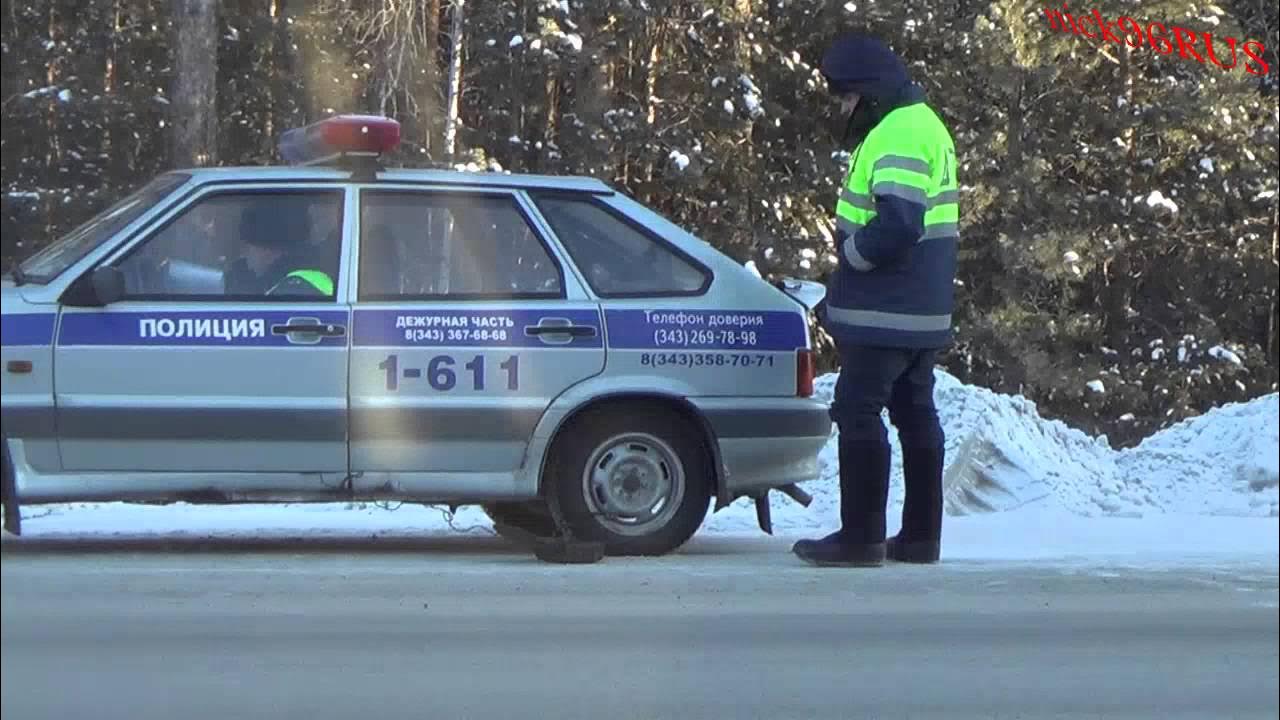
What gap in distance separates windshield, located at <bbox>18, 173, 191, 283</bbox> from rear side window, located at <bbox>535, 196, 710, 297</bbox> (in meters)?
1.43

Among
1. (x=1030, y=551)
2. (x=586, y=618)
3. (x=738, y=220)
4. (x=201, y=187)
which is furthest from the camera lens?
(x=738, y=220)

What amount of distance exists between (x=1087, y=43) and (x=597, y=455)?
1199 cm

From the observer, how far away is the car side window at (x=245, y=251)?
6.28 metres

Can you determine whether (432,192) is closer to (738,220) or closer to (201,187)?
(201,187)

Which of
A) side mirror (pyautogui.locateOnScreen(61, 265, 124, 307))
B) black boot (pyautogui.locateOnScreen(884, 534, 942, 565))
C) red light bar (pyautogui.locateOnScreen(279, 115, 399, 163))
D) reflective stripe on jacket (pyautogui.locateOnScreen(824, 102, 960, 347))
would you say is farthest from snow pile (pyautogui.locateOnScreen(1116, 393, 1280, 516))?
side mirror (pyautogui.locateOnScreen(61, 265, 124, 307))

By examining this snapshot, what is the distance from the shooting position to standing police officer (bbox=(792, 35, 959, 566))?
608 centimetres

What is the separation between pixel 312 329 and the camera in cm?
631

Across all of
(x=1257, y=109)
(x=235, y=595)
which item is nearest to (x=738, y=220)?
(x=1257, y=109)

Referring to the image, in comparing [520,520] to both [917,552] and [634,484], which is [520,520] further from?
[917,552]

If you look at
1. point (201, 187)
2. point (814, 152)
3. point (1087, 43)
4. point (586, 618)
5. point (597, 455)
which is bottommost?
point (586, 618)

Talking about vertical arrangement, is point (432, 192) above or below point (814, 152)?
below

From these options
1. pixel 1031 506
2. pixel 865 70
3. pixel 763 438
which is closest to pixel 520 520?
pixel 763 438

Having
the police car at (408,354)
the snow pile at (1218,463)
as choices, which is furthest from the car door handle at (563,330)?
the snow pile at (1218,463)

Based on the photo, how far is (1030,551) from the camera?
701cm
